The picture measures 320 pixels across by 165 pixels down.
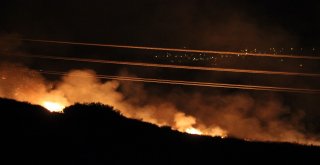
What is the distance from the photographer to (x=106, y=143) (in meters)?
9.87

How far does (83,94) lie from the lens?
105 ft

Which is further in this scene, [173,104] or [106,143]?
[173,104]

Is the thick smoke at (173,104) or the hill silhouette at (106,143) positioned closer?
the hill silhouette at (106,143)

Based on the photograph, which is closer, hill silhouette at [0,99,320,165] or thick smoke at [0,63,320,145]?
hill silhouette at [0,99,320,165]

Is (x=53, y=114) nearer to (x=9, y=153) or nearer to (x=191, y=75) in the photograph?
(x=9, y=153)

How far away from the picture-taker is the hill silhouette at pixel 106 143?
915cm

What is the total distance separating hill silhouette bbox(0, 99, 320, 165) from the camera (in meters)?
9.15

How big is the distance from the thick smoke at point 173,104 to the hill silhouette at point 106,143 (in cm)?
2015

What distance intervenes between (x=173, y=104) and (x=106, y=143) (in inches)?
1082

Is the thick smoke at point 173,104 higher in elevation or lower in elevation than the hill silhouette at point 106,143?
higher

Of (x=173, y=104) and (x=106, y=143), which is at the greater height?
(x=173, y=104)

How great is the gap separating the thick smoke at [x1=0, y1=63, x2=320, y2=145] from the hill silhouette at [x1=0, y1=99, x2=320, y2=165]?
2015 centimetres

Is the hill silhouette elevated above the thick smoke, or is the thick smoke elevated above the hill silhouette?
the thick smoke

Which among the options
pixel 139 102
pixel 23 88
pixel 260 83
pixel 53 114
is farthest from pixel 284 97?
pixel 53 114
